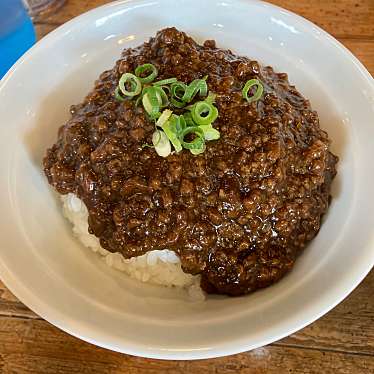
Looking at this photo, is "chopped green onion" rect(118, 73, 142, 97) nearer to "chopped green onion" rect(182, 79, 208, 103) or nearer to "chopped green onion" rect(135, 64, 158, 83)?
"chopped green onion" rect(135, 64, 158, 83)

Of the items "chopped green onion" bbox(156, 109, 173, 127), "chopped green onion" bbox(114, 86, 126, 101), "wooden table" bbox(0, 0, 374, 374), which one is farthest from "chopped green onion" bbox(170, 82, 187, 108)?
"wooden table" bbox(0, 0, 374, 374)

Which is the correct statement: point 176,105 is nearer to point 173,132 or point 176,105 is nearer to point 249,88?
point 173,132

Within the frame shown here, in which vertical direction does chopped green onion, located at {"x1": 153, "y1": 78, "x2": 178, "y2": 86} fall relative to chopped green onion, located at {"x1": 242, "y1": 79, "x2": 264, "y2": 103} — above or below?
above

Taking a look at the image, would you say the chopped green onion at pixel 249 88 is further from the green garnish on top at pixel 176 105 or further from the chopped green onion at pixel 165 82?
the chopped green onion at pixel 165 82

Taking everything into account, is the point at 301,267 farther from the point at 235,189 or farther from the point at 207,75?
the point at 207,75

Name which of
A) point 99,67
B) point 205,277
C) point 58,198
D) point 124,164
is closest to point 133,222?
point 124,164

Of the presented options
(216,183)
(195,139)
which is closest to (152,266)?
(216,183)
